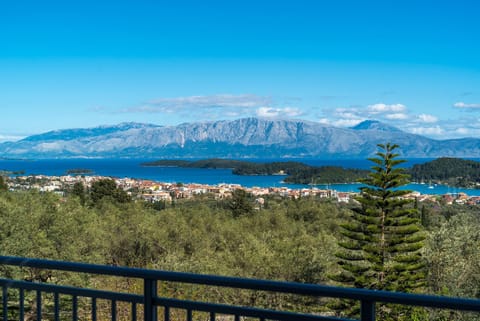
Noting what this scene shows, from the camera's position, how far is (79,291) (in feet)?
7.50

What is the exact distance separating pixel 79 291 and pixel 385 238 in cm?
1890

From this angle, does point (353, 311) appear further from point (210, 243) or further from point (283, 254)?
point (210, 243)

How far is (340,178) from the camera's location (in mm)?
89438

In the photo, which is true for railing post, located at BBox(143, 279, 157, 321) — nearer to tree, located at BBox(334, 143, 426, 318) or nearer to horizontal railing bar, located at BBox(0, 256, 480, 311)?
horizontal railing bar, located at BBox(0, 256, 480, 311)

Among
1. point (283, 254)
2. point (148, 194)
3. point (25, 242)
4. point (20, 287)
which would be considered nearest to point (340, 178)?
point (148, 194)

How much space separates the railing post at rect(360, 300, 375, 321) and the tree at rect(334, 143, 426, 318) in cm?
Answer: 1835

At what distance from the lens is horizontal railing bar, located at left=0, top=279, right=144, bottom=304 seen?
7.07 ft

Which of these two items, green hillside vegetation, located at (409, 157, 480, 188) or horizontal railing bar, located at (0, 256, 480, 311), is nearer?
horizontal railing bar, located at (0, 256, 480, 311)

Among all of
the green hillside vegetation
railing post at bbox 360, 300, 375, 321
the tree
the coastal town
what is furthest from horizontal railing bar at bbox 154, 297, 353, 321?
the green hillside vegetation

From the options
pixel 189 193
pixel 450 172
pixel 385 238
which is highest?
pixel 450 172

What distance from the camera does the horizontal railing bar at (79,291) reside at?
2.16 m

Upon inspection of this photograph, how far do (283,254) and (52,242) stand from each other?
9.74 metres

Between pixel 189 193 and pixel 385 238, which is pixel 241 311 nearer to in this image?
pixel 385 238

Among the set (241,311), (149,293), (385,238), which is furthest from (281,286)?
(385,238)
